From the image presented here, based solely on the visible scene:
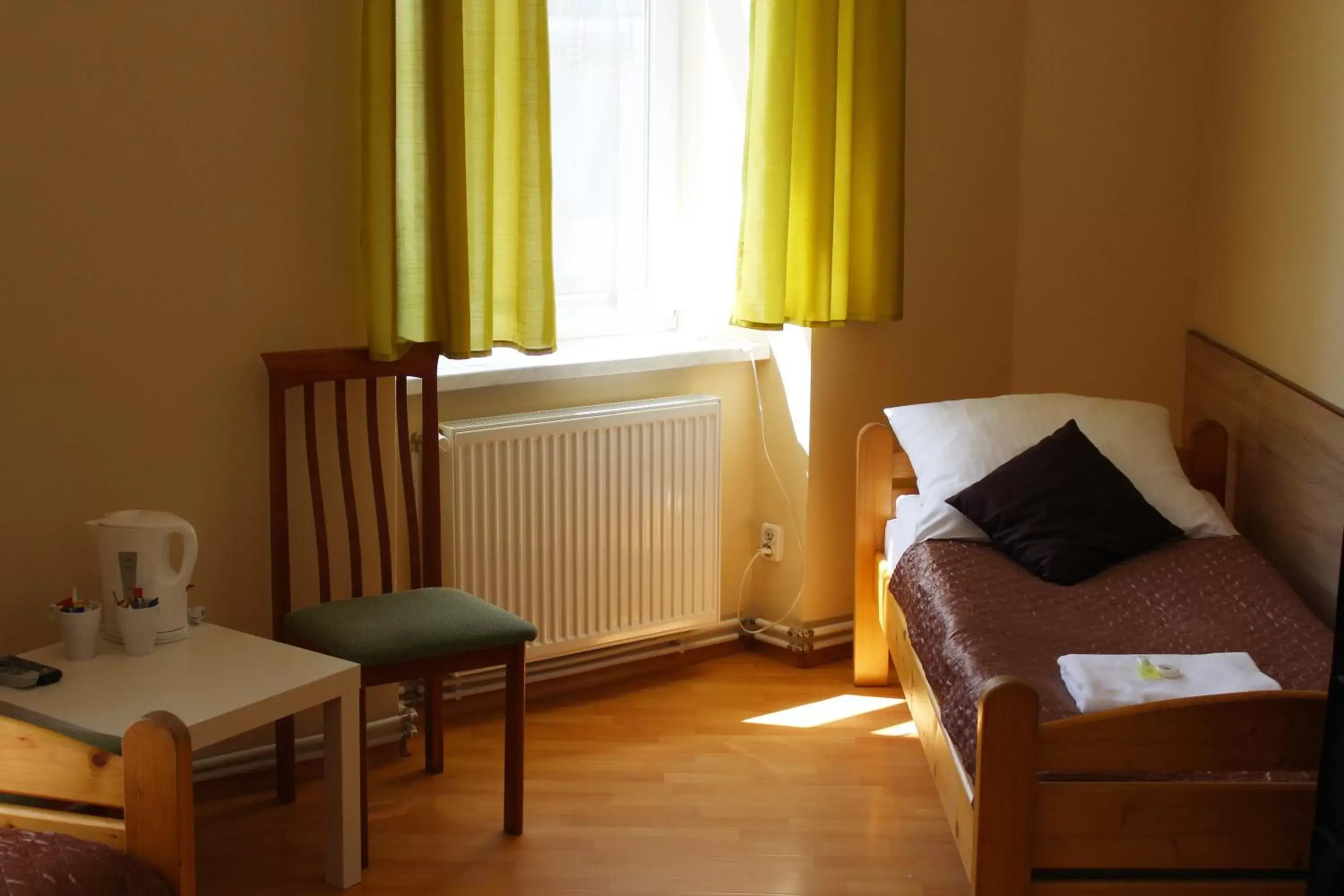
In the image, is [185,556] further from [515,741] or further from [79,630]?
[515,741]

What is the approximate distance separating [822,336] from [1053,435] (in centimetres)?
69

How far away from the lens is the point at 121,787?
6.57 ft

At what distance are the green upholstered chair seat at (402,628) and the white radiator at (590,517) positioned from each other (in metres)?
0.47

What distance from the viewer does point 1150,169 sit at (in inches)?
156

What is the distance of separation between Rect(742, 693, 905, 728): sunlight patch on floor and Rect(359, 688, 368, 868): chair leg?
104cm

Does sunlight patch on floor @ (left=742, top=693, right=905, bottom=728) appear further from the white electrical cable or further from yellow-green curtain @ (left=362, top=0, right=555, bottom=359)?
yellow-green curtain @ (left=362, top=0, right=555, bottom=359)

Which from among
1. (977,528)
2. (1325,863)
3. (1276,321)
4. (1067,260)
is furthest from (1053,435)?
(1325,863)

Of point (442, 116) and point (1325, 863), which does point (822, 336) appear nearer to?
point (442, 116)

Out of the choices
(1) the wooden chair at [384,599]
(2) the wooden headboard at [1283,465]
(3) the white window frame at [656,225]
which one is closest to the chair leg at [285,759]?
(1) the wooden chair at [384,599]

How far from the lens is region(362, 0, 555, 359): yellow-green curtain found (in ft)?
9.71

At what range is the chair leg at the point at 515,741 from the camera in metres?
2.93

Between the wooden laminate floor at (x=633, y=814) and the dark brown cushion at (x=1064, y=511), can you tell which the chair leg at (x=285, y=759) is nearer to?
the wooden laminate floor at (x=633, y=814)

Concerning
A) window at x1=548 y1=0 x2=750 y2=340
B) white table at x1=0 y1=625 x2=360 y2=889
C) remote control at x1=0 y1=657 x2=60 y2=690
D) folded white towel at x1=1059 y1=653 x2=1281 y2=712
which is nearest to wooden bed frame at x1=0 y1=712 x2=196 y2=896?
white table at x1=0 y1=625 x2=360 y2=889

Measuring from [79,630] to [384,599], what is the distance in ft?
2.03
